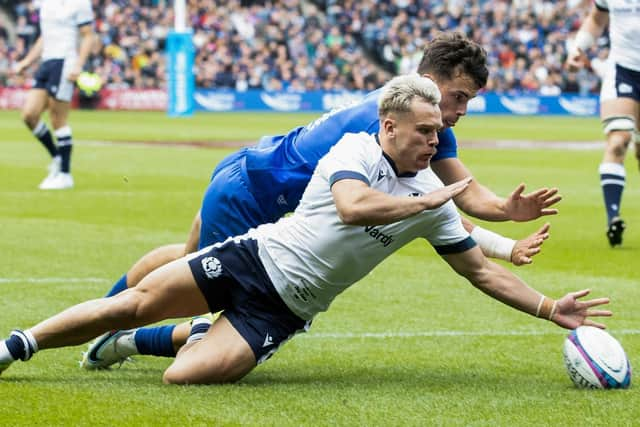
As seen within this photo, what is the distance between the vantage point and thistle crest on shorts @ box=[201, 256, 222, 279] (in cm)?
618

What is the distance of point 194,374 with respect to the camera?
19.7 ft

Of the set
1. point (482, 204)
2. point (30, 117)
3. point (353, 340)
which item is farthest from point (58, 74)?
point (482, 204)

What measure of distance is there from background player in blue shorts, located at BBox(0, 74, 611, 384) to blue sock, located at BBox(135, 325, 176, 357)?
358 millimetres

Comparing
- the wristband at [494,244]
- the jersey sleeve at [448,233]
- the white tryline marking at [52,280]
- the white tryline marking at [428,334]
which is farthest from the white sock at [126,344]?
the white tryline marking at [52,280]

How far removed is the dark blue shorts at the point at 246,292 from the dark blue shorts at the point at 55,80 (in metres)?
11.0

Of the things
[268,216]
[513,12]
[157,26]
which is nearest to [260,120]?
[157,26]

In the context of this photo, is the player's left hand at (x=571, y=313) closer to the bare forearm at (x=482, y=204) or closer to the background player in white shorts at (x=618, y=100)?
the bare forearm at (x=482, y=204)

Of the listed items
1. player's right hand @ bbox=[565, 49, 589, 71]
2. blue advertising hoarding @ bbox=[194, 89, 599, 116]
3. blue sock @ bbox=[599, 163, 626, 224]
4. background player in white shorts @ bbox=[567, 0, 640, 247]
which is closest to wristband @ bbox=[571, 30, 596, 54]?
background player in white shorts @ bbox=[567, 0, 640, 247]

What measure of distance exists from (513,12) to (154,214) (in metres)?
37.6

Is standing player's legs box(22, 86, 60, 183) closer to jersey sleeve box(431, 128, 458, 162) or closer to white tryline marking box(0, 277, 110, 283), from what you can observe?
white tryline marking box(0, 277, 110, 283)

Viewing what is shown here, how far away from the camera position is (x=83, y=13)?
679 inches

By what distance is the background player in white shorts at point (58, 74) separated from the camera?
16.8 metres

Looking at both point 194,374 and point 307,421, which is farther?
point 194,374

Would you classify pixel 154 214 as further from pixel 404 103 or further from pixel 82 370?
pixel 404 103
